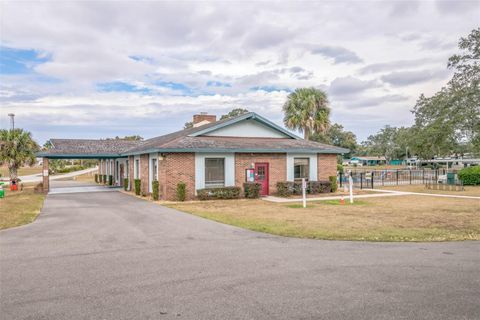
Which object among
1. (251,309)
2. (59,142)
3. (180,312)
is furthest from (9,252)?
(59,142)

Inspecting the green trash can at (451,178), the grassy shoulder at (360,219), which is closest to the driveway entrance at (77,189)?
the grassy shoulder at (360,219)

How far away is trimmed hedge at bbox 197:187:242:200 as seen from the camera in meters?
20.0

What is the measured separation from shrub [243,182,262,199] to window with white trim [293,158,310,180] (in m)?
3.45

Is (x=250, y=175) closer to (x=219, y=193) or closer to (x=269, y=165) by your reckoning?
(x=269, y=165)

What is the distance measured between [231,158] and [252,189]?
2137 millimetres

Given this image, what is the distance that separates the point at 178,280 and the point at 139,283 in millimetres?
612

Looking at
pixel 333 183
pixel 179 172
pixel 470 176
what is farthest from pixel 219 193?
pixel 470 176

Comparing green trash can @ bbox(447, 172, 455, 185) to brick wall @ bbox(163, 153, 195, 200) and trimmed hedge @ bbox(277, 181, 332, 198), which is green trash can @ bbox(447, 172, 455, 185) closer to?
trimmed hedge @ bbox(277, 181, 332, 198)

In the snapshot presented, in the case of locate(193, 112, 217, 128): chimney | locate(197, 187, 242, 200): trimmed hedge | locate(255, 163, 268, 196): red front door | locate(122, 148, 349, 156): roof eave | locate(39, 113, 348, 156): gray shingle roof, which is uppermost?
locate(193, 112, 217, 128): chimney

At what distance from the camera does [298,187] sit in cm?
2228

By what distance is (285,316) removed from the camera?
4.69 meters

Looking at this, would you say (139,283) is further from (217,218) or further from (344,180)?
(344,180)

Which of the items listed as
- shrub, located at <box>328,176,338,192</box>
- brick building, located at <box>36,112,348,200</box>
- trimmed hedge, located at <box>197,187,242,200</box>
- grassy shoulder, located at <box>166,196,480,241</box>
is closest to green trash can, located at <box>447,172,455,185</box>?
brick building, located at <box>36,112,348,200</box>

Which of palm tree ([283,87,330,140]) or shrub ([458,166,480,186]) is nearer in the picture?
shrub ([458,166,480,186])
